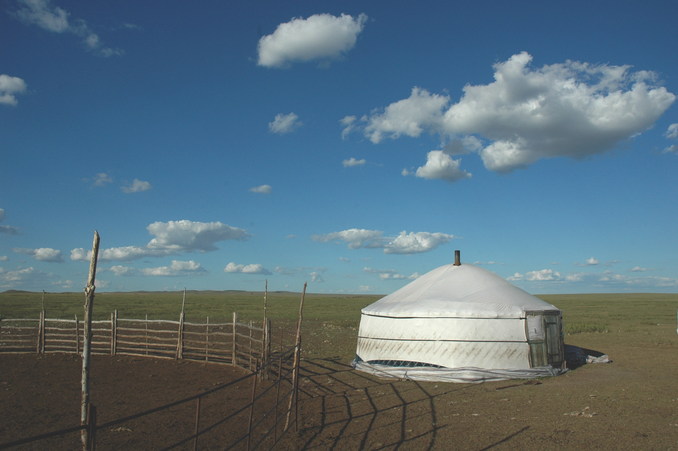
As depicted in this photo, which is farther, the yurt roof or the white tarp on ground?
the yurt roof

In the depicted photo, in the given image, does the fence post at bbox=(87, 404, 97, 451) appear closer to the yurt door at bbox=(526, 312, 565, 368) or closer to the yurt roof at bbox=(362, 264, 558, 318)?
the yurt roof at bbox=(362, 264, 558, 318)

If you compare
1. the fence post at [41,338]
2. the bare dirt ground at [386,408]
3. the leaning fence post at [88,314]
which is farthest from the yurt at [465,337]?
the fence post at [41,338]

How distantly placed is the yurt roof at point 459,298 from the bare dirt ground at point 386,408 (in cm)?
196

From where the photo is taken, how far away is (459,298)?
47.8 feet

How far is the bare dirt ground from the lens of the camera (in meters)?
8.04

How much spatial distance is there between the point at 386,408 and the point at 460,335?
4.27 metres

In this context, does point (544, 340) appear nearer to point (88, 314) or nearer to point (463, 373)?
point (463, 373)

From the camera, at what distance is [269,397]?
1130 centimetres

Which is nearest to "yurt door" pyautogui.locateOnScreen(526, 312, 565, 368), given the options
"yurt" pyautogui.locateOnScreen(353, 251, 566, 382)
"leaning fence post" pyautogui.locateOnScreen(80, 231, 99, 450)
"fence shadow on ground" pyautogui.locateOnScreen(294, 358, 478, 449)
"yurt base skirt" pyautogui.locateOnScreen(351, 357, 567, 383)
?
"yurt" pyautogui.locateOnScreen(353, 251, 566, 382)

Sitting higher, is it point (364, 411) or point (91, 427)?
point (91, 427)

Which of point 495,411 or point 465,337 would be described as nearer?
point 495,411

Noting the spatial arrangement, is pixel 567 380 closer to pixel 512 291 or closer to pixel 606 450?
pixel 512 291

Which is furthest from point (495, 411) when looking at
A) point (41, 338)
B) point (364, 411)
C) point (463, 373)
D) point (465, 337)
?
point (41, 338)

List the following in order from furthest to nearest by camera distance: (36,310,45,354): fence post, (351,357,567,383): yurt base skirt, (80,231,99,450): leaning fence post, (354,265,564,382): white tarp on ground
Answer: (36,310,45,354): fence post < (354,265,564,382): white tarp on ground < (351,357,567,383): yurt base skirt < (80,231,99,450): leaning fence post
